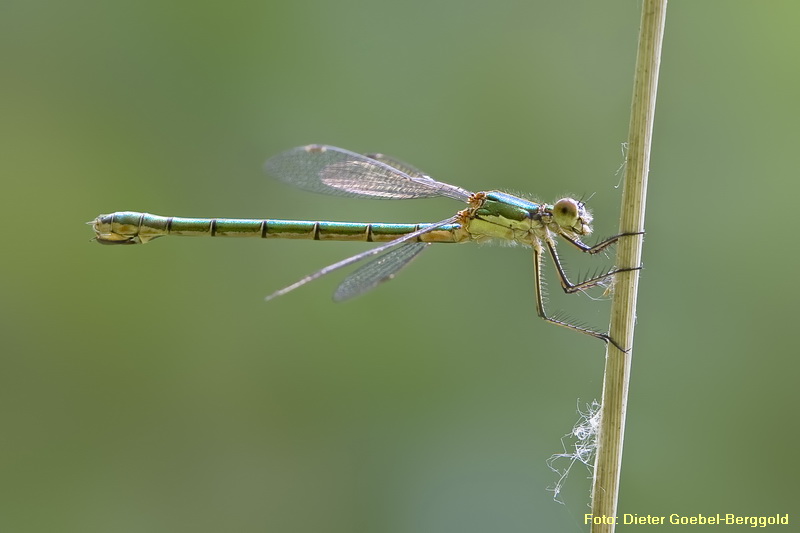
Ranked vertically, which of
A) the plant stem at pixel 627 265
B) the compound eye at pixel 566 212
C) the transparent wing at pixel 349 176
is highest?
the transparent wing at pixel 349 176

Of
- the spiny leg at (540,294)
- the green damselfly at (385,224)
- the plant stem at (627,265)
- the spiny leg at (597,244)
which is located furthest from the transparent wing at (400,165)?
the plant stem at (627,265)

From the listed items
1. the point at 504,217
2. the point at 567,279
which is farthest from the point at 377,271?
the point at 567,279

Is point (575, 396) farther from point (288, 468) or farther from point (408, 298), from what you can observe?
point (288, 468)

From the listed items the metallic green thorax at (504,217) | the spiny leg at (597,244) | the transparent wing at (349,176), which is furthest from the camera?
the transparent wing at (349,176)

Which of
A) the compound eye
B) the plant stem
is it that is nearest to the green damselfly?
the compound eye

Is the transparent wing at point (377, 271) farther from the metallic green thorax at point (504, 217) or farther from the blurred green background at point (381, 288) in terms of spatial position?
the blurred green background at point (381, 288)

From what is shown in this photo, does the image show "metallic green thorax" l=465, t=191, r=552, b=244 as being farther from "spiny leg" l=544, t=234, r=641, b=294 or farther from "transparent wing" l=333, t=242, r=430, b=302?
"transparent wing" l=333, t=242, r=430, b=302
